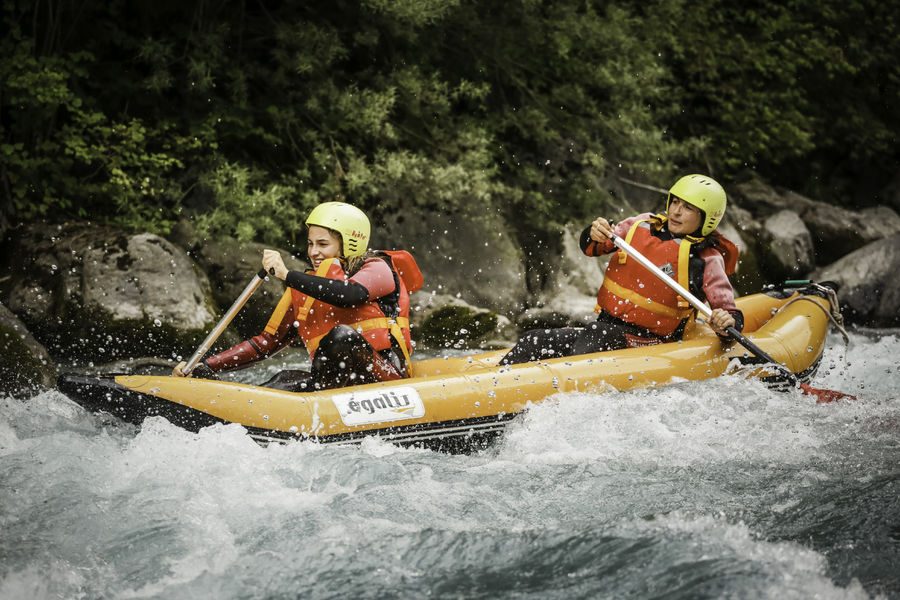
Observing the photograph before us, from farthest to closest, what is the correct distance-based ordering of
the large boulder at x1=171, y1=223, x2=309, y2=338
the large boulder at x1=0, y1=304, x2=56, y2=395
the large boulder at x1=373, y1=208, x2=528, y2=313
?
1. the large boulder at x1=373, y1=208, x2=528, y2=313
2. the large boulder at x1=171, y1=223, x2=309, y2=338
3. the large boulder at x1=0, y1=304, x2=56, y2=395

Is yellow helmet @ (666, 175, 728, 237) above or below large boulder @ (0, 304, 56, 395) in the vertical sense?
above

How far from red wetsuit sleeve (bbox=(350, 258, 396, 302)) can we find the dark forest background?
131 inches

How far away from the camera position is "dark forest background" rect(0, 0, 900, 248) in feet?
25.3

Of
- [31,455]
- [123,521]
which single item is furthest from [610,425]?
[31,455]

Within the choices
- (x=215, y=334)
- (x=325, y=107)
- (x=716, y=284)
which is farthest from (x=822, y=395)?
(x=325, y=107)

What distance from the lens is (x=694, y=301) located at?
505 cm

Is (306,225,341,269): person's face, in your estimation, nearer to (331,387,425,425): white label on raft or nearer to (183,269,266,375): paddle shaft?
(183,269,266,375): paddle shaft

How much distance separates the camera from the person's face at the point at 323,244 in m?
4.63

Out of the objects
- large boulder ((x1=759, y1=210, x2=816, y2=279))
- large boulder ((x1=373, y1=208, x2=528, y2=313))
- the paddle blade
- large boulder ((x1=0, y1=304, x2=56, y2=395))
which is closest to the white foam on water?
the paddle blade

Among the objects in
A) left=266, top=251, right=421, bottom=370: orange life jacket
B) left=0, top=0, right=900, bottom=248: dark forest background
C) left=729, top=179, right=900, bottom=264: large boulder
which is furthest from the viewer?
left=729, top=179, right=900, bottom=264: large boulder

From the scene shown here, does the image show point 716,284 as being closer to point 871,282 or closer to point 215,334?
point 215,334

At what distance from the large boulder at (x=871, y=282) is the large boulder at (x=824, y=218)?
3.06 ft

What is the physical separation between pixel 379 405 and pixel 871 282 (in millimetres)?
7189

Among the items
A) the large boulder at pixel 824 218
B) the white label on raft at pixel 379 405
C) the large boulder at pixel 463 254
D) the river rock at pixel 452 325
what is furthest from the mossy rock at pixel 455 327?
the large boulder at pixel 824 218
